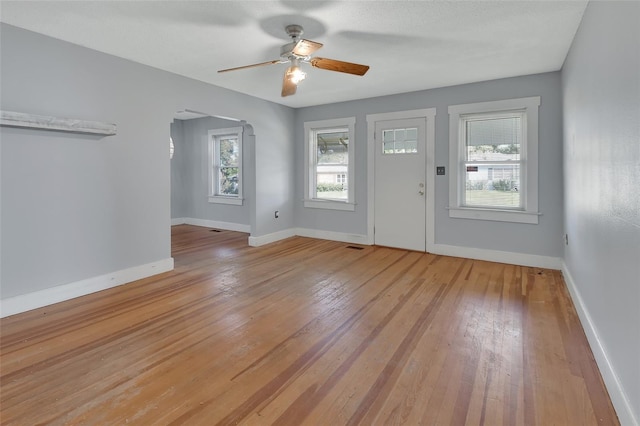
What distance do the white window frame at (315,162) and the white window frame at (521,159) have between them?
1646 mm

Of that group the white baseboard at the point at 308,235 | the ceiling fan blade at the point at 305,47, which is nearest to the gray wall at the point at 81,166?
the white baseboard at the point at 308,235

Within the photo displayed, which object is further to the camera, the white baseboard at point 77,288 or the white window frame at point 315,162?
the white window frame at point 315,162

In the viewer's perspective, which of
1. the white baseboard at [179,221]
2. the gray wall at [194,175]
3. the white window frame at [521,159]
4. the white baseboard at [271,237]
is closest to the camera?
the white window frame at [521,159]

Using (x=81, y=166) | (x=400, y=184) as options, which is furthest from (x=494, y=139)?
(x=81, y=166)

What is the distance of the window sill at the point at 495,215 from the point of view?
14.1 feet

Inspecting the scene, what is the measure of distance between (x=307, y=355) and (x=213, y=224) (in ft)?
19.1

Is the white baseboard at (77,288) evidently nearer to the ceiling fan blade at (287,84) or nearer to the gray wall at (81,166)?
the gray wall at (81,166)

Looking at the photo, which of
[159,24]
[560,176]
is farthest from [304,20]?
[560,176]

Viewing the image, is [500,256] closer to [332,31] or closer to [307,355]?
[307,355]

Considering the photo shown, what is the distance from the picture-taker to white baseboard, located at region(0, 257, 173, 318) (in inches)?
114

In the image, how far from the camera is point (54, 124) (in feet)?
9.87

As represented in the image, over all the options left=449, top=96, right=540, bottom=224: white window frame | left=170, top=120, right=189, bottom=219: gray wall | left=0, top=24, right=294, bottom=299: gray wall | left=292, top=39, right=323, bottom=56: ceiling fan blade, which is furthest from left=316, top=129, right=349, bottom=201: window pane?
left=170, top=120, right=189, bottom=219: gray wall

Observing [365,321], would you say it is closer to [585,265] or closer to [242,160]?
[585,265]

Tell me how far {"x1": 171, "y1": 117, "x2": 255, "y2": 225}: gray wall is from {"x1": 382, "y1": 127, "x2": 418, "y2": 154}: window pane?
3.45 m
